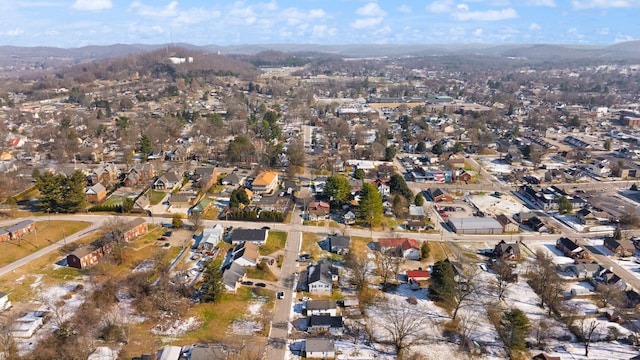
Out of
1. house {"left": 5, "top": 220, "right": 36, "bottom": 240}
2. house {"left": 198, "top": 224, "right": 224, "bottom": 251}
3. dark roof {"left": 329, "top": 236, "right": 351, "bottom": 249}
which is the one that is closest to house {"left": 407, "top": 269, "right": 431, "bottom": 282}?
dark roof {"left": 329, "top": 236, "right": 351, "bottom": 249}

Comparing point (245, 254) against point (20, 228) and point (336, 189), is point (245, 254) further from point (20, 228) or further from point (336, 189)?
point (20, 228)

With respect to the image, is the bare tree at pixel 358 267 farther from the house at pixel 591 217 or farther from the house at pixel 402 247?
the house at pixel 591 217

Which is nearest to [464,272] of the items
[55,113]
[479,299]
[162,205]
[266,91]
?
[479,299]

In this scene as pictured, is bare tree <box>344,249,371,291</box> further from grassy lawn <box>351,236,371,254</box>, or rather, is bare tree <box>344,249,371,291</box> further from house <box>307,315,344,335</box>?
house <box>307,315,344,335</box>

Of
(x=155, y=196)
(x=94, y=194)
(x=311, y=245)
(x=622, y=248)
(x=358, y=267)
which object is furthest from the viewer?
(x=155, y=196)

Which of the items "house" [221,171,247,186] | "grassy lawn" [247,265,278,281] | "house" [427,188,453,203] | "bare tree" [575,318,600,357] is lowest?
"bare tree" [575,318,600,357]

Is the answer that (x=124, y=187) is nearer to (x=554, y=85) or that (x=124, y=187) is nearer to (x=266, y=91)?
(x=266, y=91)

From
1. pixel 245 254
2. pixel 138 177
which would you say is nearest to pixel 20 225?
pixel 138 177
